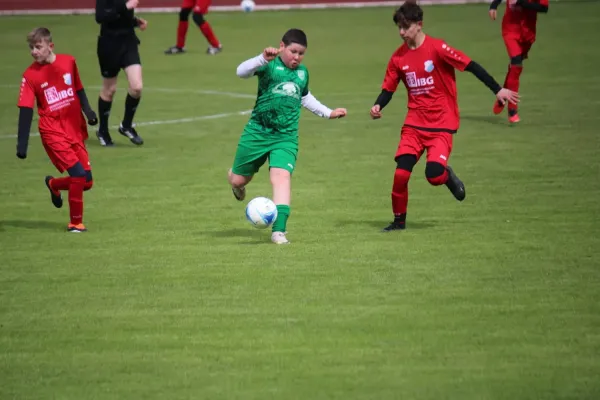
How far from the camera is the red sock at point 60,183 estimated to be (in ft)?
39.3

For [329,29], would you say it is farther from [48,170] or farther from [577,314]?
[577,314]

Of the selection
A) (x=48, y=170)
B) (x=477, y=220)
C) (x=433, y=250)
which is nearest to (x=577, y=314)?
(x=433, y=250)

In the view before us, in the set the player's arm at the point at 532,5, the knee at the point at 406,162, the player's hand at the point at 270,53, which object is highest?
the player's hand at the point at 270,53

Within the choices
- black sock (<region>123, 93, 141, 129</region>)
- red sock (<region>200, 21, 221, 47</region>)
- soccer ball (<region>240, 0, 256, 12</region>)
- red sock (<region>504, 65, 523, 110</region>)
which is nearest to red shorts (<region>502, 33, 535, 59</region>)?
red sock (<region>504, 65, 523, 110</region>)

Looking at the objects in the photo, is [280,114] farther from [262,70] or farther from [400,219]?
[400,219]

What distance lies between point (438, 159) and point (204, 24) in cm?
1671

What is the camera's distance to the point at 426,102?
454 inches

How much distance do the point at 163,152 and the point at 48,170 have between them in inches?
70.3

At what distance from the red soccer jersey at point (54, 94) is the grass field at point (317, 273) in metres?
1.02

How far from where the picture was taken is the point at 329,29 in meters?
31.2

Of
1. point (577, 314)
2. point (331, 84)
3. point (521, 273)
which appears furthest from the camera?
point (331, 84)

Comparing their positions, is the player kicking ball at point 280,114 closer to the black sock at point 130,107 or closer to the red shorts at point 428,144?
the red shorts at point 428,144

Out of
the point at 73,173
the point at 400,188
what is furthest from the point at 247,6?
the point at 400,188

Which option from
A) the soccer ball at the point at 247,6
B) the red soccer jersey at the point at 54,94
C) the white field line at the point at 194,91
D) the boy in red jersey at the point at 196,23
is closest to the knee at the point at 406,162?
the red soccer jersey at the point at 54,94
